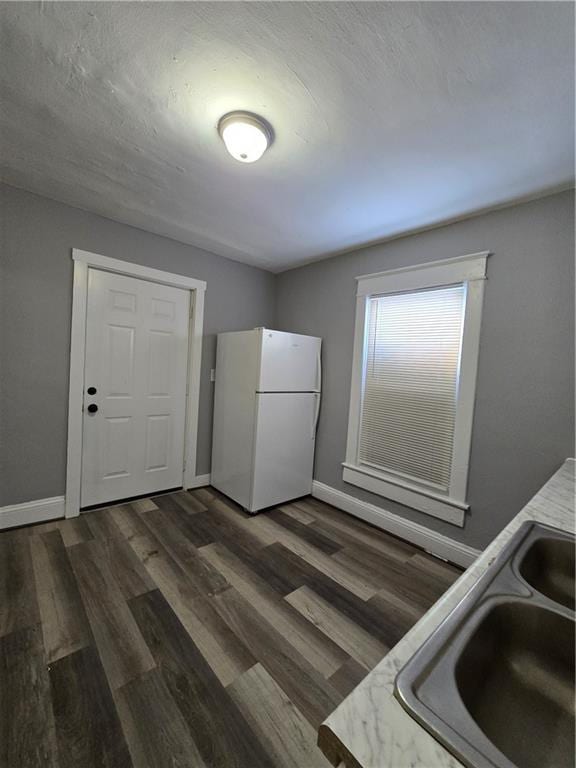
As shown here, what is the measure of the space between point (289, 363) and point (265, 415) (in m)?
0.53

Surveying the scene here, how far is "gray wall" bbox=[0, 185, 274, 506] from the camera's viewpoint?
2.19 metres

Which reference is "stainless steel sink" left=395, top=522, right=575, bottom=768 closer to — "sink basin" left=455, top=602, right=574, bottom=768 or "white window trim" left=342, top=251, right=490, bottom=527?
"sink basin" left=455, top=602, right=574, bottom=768

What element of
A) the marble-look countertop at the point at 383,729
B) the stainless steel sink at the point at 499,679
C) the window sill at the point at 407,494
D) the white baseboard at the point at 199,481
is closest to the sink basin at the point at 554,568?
the stainless steel sink at the point at 499,679

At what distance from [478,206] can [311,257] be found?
153 cm

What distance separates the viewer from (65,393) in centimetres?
245

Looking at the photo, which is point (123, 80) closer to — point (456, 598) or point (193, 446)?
point (456, 598)

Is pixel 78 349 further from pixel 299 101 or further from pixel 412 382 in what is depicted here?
pixel 412 382

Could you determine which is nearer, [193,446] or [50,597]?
[50,597]

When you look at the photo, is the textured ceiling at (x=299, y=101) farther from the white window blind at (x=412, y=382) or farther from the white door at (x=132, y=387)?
the white door at (x=132, y=387)

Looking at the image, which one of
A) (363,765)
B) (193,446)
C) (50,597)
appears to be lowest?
(50,597)

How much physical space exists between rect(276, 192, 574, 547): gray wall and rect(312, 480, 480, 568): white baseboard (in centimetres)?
7

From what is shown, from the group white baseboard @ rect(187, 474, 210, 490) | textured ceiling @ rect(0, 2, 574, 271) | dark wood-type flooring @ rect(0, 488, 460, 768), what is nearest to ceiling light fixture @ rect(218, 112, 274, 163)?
textured ceiling @ rect(0, 2, 574, 271)

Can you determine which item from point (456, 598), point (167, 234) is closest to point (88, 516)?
point (167, 234)

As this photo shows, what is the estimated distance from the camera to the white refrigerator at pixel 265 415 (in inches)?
107
